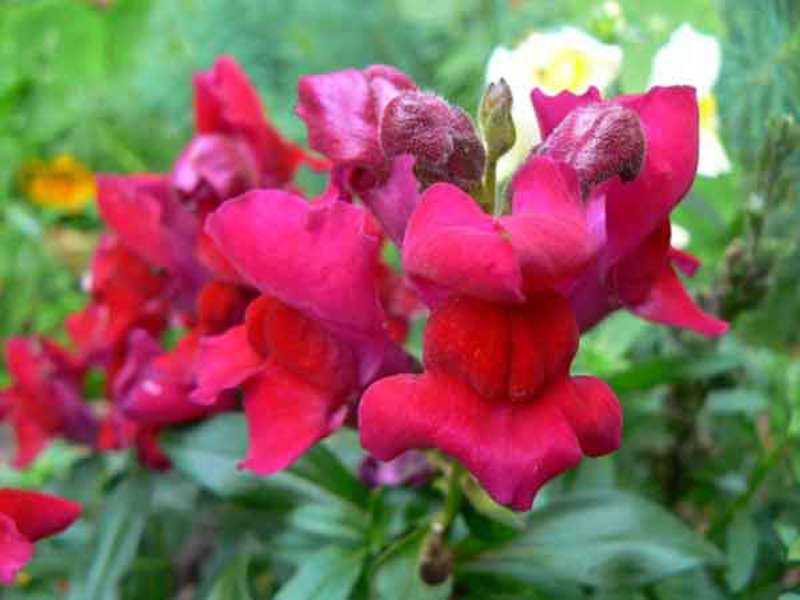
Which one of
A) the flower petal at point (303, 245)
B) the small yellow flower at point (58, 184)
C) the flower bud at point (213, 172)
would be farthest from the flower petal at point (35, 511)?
the small yellow flower at point (58, 184)

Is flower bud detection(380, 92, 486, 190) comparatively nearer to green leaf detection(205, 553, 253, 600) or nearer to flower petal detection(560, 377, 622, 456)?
flower petal detection(560, 377, 622, 456)

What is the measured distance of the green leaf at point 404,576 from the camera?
702mm

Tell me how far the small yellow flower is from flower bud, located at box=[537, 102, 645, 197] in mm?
1399

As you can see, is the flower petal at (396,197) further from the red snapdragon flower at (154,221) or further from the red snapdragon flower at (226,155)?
the red snapdragon flower at (154,221)

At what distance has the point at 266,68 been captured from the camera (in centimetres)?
160

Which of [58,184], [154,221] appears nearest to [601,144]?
[154,221]

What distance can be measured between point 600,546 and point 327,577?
0.16 meters

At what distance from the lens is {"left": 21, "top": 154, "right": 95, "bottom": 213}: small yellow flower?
6.22ft

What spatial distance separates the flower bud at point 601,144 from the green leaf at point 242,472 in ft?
0.93

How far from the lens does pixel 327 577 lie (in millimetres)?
730

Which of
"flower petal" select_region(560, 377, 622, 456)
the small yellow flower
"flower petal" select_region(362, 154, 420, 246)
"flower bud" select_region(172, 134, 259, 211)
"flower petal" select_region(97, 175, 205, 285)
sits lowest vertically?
the small yellow flower

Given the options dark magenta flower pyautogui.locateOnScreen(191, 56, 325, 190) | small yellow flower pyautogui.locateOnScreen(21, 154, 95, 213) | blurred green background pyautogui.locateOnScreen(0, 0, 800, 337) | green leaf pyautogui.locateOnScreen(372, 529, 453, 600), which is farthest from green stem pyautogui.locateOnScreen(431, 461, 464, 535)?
small yellow flower pyautogui.locateOnScreen(21, 154, 95, 213)

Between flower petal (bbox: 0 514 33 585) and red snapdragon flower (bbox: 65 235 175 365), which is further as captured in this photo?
red snapdragon flower (bbox: 65 235 175 365)

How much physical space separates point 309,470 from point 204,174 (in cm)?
19
